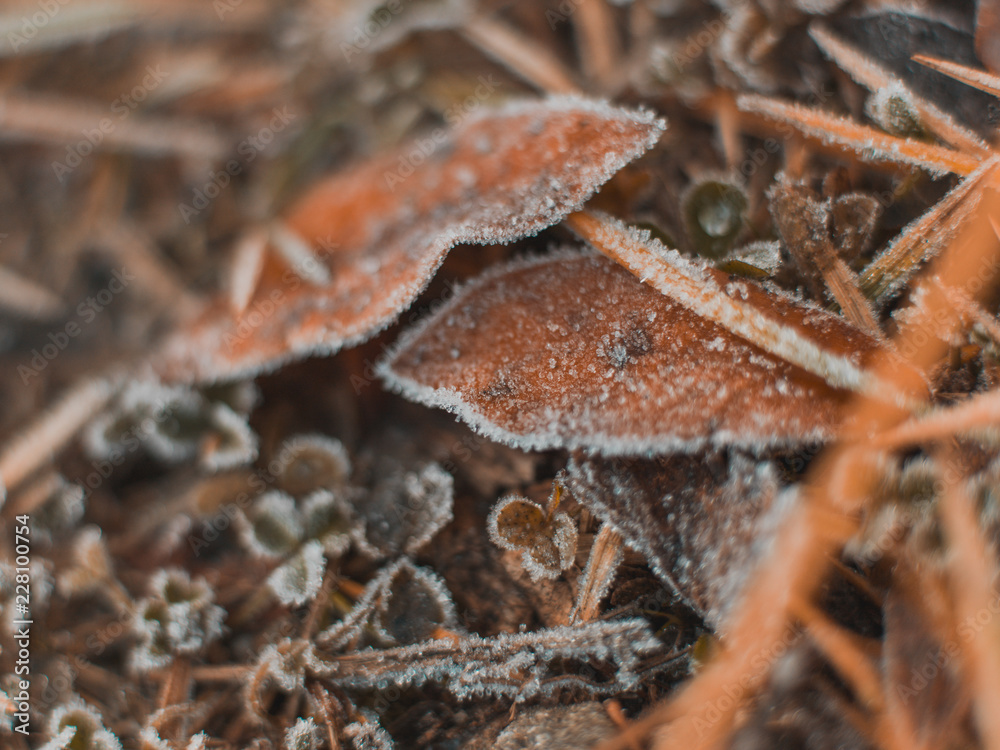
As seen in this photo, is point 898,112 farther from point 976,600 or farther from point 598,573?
point 598,573

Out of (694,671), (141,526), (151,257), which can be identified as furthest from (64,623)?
(694,671)

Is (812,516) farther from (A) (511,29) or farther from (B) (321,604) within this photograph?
(A) (511,29)

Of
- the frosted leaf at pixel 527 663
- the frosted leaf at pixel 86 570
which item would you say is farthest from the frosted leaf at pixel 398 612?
the frosted leaf at pixel 86 570

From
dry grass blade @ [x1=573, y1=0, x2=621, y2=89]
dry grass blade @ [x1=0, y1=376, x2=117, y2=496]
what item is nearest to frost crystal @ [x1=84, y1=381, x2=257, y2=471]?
dry grass blade @ [x1=0, y1=376, x2=117, y2=496]

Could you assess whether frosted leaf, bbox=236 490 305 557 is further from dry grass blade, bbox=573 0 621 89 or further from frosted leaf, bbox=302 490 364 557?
dry grass blade, bbox=573 0 621 89

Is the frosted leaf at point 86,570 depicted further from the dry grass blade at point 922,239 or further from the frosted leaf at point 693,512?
the dry grass blade at point 922,239
